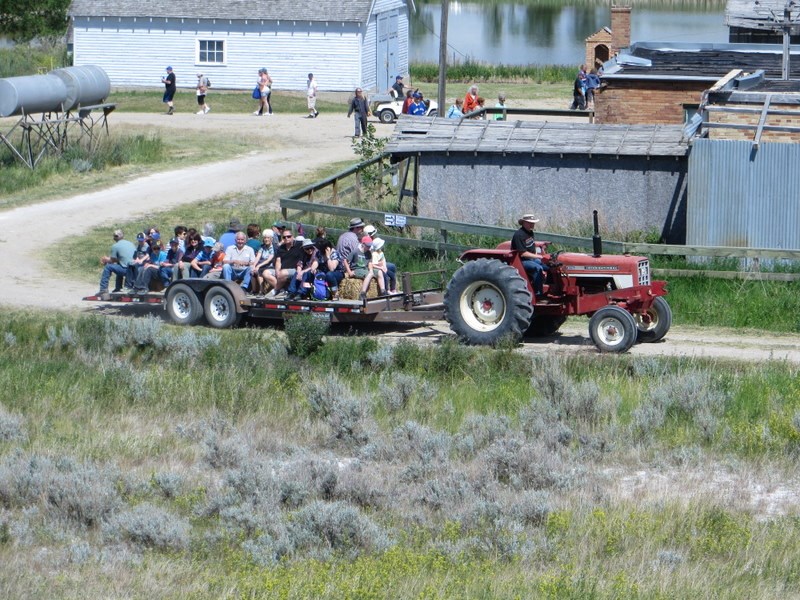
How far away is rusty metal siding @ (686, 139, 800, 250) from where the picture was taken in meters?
19.1

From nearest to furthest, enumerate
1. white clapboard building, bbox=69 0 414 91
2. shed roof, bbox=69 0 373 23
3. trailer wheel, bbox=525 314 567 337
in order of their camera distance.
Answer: trailer wheel, bbox=525 314 567 337 < shed roof, bbox=69 0 373 23 < white clapboard building, bbox=69 0 414 91

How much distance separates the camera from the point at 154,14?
43.8 meters

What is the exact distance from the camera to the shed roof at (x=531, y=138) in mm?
20641

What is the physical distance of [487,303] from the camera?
1568cm

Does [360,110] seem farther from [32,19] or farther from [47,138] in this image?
[32,19]

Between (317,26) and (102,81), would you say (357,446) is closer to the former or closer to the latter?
(102,81)

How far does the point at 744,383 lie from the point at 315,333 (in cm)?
499

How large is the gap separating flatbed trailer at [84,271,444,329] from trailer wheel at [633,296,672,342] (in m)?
2.55

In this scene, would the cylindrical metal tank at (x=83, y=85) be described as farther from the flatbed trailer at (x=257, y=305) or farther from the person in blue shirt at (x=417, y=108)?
the flatbed trailer at (x=257, y=305)

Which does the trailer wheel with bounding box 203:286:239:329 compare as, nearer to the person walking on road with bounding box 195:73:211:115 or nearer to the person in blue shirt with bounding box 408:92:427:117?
the person in blue shirt with bounding box 408:92:427:117

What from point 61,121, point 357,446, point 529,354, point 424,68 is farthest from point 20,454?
point 424,68

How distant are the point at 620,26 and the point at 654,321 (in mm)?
21505

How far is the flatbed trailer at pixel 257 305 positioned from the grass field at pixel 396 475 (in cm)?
103

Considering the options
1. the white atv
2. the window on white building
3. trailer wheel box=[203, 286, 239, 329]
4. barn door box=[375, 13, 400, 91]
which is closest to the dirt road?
the white atv
